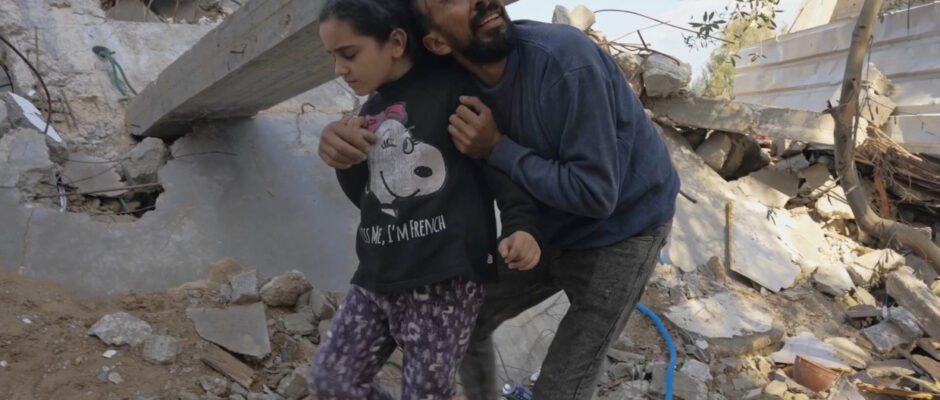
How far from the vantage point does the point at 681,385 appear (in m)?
3.87

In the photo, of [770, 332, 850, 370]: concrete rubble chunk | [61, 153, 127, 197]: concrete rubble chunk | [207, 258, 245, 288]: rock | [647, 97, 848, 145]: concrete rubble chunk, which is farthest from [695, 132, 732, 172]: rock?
[61, 153, 127, 197]: concrete rubble chunk

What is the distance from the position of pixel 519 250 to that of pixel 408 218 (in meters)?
0.34

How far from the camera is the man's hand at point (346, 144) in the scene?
1.96 metres

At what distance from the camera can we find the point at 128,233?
3.62 metres

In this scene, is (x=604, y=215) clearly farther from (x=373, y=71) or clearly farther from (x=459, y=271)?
(x=373, y=71)

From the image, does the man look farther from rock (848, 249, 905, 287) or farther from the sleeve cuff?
rock (848, 249, 905, 287)

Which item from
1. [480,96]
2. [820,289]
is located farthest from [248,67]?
[820,289]

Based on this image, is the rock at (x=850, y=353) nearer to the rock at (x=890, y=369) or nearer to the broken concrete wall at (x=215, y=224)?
the rock at (x=890, y=369)

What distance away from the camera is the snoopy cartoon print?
6.49ft

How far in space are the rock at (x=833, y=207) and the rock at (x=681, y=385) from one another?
304 centimetres

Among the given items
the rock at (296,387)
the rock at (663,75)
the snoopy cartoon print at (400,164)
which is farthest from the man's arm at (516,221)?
the rock at (663,75)

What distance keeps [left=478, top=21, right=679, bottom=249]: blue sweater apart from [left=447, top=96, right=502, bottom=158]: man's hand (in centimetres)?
3

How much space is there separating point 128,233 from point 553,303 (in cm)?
241

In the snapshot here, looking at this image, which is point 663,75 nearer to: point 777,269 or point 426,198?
point 777,269
